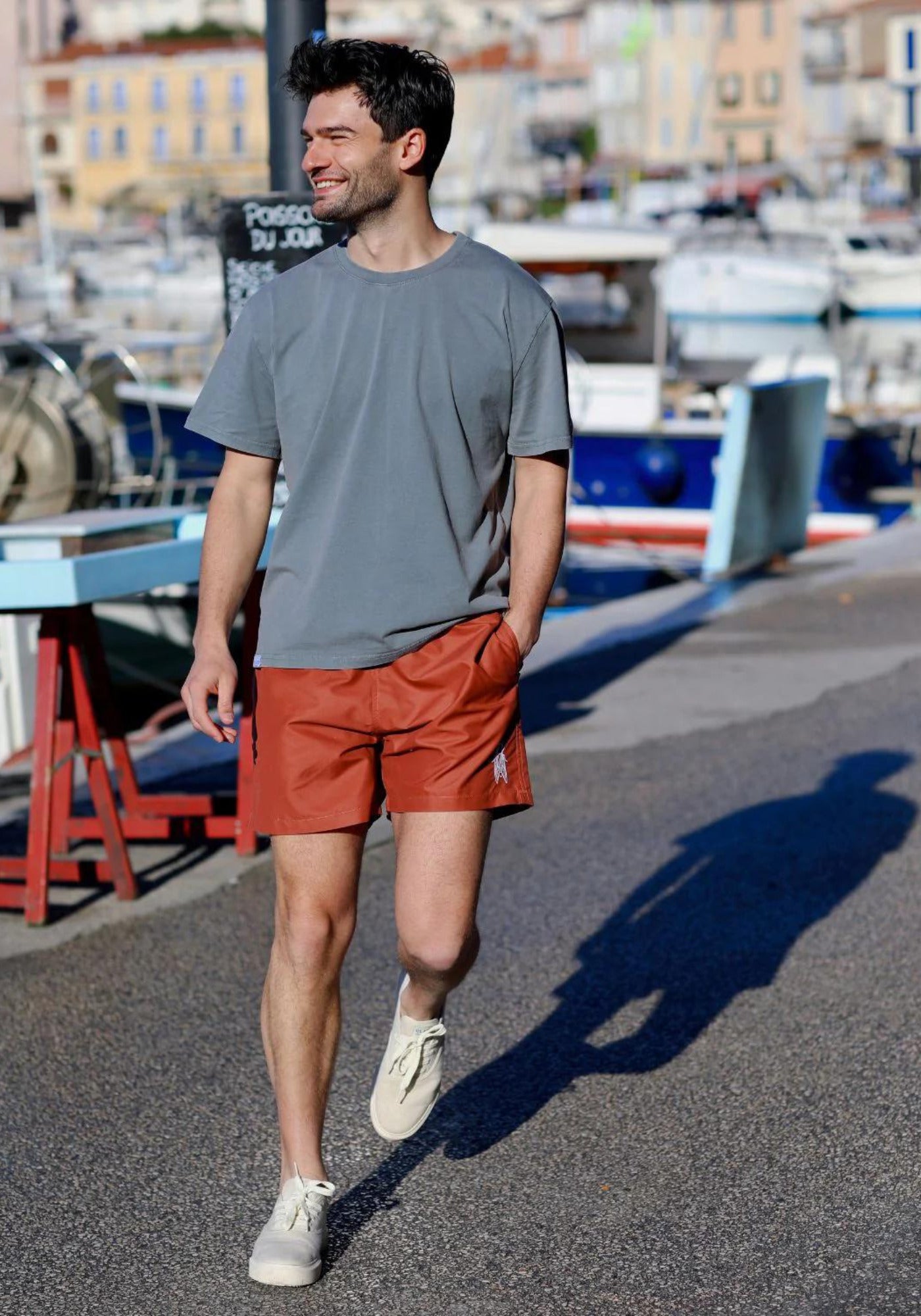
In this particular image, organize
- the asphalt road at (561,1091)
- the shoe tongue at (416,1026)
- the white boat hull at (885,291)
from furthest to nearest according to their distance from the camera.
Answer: the white boat hull at (885,291) → the shoe tongue at (416,1026) → the asphalt road at (561,1091)

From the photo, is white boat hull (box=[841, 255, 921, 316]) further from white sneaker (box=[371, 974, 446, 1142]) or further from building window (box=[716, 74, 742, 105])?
building window (box=[716, 74, 742, 105])

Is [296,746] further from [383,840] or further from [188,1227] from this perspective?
[383,840]

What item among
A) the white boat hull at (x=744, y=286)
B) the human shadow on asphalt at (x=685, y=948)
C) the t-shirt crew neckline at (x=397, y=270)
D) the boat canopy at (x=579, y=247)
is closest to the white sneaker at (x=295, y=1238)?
the human shadow on asphalt at (x=685, y=948)

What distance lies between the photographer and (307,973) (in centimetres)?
339

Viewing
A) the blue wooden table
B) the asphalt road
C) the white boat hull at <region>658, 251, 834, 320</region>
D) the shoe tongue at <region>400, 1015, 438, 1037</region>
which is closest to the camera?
the asphalt road

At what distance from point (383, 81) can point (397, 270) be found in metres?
0.31

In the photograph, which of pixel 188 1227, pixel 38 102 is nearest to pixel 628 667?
pixel 188 1227

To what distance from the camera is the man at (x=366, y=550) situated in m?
3.36

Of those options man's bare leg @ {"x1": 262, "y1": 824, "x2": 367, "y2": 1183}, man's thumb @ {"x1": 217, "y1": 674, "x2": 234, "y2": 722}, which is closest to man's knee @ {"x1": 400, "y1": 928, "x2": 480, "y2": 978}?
man's bare leg @ {"x1": 262, "y1": 824, "x2": 367, "y2": 1183}

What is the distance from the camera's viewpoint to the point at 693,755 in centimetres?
A: 750

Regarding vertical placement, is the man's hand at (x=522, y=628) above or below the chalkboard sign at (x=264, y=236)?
below

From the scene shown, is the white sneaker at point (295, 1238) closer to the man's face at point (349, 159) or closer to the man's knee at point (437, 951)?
the man's knee at point (437, 951)

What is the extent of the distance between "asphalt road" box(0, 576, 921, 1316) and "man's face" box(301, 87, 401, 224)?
1.75 metres

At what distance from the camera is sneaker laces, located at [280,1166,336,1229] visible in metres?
3.38
